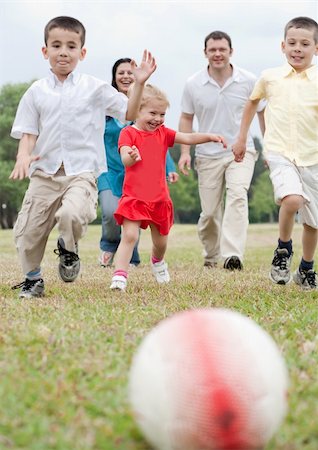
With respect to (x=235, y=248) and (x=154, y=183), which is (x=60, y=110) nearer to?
(x=154, y=183)

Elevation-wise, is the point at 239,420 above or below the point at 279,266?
above

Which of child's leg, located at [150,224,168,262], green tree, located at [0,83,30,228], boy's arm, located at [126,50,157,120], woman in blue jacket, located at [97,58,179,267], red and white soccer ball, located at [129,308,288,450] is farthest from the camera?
green tree, located at [0,83,30,228]

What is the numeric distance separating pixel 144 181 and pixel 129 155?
38 cm

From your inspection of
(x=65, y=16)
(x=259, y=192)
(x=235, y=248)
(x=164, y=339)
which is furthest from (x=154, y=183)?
(x=259, y=192)

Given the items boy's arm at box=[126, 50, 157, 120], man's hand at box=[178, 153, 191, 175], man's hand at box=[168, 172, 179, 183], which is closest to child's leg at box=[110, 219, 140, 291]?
boy's arm at box=[126, 50, 157, 120]

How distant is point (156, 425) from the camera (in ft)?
9.72

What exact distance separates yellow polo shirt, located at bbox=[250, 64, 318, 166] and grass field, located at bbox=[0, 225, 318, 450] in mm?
1290

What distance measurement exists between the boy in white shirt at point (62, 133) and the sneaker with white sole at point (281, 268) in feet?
6.15

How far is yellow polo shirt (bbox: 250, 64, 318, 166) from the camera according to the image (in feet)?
24.4

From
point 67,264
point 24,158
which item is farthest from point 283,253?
point 24,158

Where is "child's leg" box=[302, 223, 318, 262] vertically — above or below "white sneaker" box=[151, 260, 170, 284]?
above

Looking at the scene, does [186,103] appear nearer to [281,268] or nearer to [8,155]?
[281,268]

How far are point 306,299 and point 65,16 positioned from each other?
320 cm

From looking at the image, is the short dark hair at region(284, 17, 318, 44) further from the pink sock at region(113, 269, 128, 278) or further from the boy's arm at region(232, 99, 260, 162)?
the pink sock at region(113, 269, 128, 278)
